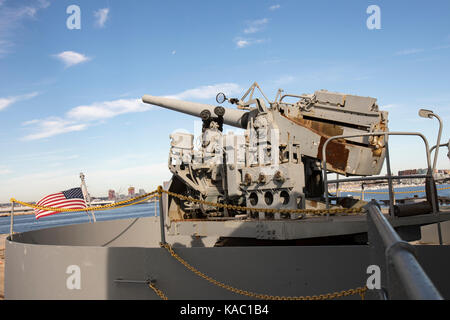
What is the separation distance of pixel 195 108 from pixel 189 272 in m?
4.67

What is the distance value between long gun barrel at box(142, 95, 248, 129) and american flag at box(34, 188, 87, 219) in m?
3.19

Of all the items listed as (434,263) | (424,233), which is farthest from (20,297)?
(424,233)

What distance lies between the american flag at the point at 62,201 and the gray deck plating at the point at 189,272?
321cm

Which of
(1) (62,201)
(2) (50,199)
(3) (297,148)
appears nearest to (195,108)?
(3) (297,148)

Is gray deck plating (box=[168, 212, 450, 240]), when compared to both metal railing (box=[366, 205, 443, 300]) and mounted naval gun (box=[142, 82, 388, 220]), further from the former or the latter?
metal railing (box=[366, 205, 443, 300])

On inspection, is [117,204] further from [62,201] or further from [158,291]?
[62,201]

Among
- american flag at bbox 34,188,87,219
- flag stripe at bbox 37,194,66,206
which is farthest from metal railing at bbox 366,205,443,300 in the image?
flag stripe at bbox 37,194,66,206

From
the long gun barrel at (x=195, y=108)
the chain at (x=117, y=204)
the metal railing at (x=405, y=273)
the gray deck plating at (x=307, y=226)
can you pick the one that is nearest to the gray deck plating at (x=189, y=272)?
the gray deck plating at (x=307, y=226)

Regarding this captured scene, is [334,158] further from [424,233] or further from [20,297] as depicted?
[20,297]

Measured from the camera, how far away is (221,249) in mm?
4414

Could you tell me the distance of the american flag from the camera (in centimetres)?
918

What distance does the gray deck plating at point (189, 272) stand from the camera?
161 inches

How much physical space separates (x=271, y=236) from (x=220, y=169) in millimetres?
2614
